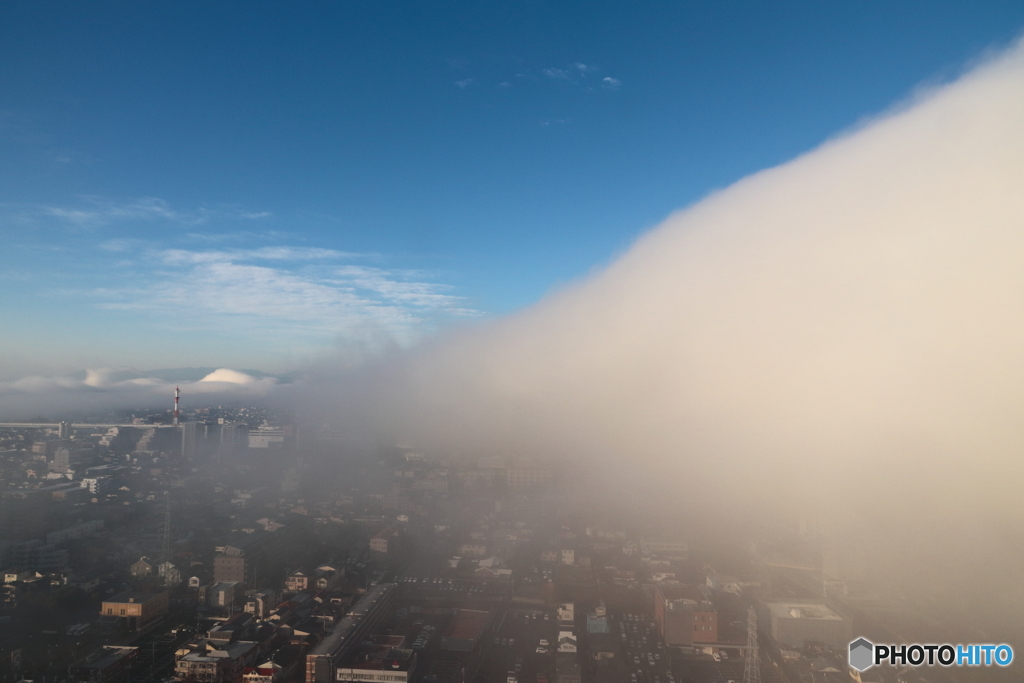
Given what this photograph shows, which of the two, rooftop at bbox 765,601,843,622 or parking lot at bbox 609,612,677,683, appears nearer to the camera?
parking lot at bbox 609,612,677,683

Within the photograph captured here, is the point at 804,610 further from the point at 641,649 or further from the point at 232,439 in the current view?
the point at 232,439

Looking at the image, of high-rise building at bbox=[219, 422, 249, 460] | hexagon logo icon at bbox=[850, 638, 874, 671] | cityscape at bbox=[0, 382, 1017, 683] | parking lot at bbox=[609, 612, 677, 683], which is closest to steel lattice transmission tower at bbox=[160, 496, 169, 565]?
cityscape at bbox=[0, 382, 1017, 683]

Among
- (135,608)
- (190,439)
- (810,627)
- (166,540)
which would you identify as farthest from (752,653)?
(190,439)

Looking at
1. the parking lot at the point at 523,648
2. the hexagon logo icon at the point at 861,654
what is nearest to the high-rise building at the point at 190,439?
the parking lot at the point at 523,648

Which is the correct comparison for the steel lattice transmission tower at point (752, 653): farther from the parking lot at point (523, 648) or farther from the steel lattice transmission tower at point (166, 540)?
the steel lattice transmission tower at point (166, 540)

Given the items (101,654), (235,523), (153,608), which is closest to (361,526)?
(235,523)

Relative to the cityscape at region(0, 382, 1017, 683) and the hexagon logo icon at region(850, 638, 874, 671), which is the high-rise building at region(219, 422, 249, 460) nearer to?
the cityscape at region(0, 382, 1017, 683)
